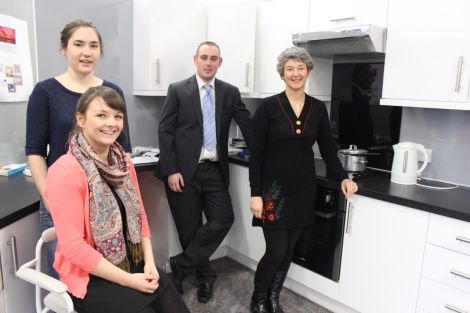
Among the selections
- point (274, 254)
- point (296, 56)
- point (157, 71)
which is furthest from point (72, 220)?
point (157, 71)

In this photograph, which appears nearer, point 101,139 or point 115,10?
point 101,139

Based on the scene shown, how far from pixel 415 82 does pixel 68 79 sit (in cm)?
166

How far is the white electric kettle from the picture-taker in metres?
2.04

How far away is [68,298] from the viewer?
1.22 m

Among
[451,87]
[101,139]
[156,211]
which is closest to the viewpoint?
[101,139]

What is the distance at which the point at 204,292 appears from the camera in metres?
2.35

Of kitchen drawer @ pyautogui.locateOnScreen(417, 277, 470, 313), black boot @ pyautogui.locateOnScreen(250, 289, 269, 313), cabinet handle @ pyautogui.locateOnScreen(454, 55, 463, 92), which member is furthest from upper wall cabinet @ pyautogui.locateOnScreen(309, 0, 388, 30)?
black boot @ pyautogui.locateOnScreen(250, 289, 269, 313)

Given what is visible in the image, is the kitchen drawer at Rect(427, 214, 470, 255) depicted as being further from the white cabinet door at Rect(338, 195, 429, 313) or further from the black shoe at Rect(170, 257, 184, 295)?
the black shoe at Rect(170, 257, 184, 295)

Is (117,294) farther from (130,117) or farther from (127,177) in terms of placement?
(130,117)

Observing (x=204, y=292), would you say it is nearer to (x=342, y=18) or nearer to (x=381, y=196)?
(x=381, y=196)

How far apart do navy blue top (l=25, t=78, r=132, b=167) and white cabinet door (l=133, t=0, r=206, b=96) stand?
1.14 meters

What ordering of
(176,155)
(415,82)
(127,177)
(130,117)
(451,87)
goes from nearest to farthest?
1. (127,177)
2. (451,87)
3. (415,82)
4. (176,155)
5. (130,117)

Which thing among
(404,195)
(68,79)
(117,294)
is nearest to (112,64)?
(68,79)

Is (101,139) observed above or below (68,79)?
below
